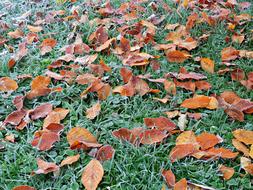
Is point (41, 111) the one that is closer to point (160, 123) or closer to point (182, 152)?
point (160, 123)

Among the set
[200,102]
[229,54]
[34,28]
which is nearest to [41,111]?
[200,102]

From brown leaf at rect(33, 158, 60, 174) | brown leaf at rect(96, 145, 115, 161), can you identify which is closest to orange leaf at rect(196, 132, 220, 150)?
brown leaf at rect(96, 145, 115, 161)

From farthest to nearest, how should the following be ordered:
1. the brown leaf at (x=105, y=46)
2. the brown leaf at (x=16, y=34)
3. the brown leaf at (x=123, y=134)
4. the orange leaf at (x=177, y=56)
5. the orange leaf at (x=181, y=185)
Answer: the brown leaf at (x=16, y=34) < the brown leaf at (x=105, y=46) < the orange leaf at (x=177, y=56) < the brown leaf at (x=123, y=134) < the orange leaf at (x=181, y=185)

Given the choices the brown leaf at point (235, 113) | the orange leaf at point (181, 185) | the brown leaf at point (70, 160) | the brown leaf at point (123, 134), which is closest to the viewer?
the orange leaf at point (181, 185)

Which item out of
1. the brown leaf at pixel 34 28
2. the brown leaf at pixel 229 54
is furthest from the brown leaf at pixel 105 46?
the brown leaf at pixel 229 54

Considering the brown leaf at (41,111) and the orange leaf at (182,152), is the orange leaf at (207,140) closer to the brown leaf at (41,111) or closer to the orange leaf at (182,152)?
the orange leaf at (182,152)

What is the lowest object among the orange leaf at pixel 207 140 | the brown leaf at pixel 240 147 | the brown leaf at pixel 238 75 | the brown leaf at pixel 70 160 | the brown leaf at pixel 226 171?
the brown leaf at pixel 70 160

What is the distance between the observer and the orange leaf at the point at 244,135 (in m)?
1.81

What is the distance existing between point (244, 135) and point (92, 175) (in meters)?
0.72

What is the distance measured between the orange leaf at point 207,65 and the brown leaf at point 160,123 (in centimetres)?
57

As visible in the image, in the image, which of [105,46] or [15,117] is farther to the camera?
[105,46]

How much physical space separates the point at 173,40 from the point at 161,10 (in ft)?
1.70

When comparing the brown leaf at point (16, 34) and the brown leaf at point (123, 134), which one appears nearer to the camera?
the brown leaf at point (123, 134)

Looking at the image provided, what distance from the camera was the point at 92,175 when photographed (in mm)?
1654
